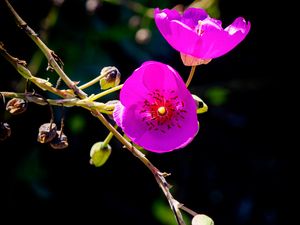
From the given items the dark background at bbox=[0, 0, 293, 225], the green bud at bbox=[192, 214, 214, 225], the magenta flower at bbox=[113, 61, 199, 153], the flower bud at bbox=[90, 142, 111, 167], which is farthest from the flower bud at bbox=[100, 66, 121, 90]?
the dark background at bbox=[0, 0, 293, 225]

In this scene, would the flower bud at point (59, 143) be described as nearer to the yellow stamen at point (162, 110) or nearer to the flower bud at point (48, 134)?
the flower bud at point (48, 134)

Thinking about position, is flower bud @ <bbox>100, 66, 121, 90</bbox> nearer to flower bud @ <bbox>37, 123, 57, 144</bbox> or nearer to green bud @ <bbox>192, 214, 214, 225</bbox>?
flower bud @ <bbox>37, 123, 57, 144</bbox>

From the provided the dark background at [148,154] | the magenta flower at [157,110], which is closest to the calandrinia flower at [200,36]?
the magenta flower at [157,110]

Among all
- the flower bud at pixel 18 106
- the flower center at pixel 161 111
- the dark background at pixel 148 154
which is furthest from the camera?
the dark background at pixel 148 154

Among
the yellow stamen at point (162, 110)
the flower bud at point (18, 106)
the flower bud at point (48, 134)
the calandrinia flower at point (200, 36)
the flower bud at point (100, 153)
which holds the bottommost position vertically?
the flower bud at point (48, 134)

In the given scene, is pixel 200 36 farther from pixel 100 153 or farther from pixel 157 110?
pixel 100 153

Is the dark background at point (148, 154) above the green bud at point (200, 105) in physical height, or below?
above

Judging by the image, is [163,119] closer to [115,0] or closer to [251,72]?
[115,0]
